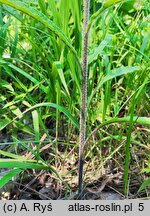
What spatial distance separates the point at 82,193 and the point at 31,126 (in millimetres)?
348

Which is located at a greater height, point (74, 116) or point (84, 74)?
point (84, 74)

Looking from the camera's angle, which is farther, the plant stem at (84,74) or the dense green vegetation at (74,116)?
the dense green vegetation at (74,116)

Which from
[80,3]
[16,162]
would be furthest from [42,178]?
[80,3]

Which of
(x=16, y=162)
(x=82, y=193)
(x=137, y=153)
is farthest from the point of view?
(x=137, y=153)

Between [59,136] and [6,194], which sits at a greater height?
[59,136]

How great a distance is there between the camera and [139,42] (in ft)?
4.42

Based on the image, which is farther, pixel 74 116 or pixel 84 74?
pixel 74 116

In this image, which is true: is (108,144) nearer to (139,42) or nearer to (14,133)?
(14,133)

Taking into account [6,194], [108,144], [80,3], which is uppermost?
[80,3]

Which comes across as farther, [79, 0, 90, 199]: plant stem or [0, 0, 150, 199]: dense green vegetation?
[0, 0, 150, 199]: dense green vegetation

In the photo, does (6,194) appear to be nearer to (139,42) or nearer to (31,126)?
(31,126)

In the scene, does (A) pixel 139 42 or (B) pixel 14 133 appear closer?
(B) pixel 14 133

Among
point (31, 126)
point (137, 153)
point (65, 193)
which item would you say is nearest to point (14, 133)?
point (31, 126)

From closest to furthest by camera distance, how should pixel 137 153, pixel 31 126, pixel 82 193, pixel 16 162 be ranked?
pixel 16 162 → pixel 82 193 → pixel 137 153 → pixel 31 126
